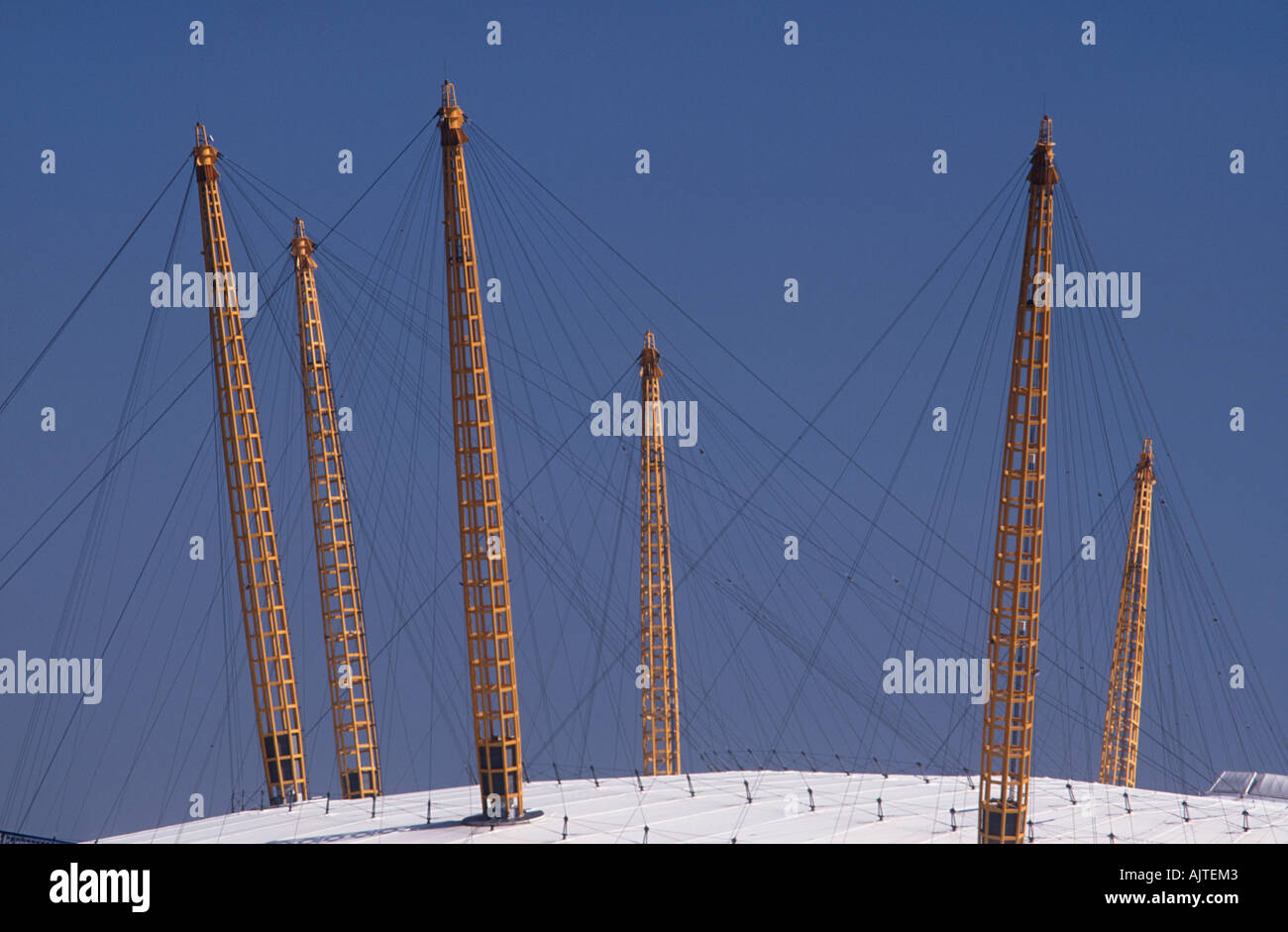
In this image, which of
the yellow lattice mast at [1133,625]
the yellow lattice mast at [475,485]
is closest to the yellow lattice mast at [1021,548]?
the yellow lattice mast at [475,485]

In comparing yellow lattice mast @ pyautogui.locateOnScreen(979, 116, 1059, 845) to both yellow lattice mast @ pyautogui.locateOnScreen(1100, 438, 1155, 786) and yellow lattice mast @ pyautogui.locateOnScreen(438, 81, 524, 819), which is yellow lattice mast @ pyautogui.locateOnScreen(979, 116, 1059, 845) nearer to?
yellow lattice mast @ pyautogui.locateOnScreen(438, 81, 524, 819)

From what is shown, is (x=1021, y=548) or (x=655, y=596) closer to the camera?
(x=1021, y=548)

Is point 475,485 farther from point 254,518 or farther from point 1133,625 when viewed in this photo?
point 1133,625

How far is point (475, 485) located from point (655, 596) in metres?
39.5

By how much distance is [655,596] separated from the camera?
112 meters

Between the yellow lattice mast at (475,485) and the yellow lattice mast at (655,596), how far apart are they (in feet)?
120

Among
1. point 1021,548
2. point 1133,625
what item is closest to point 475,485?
point 1021,548

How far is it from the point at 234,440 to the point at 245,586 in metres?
8.40

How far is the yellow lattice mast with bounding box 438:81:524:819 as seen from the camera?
243ft

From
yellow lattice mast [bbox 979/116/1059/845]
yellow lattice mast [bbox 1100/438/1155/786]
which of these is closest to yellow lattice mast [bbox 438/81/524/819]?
yellow lattice mast [bbox 979/116/1059/845]

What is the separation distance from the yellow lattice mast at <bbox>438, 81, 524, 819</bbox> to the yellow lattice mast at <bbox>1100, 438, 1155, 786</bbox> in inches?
2786

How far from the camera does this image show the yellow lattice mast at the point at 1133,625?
130375mm
